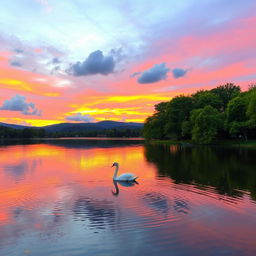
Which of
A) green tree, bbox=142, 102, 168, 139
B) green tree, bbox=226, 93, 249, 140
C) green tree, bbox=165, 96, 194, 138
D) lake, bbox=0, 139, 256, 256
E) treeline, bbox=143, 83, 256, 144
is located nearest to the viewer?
lake, bbox=0, 139, 256, 256

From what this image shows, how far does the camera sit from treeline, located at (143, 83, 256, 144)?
237 ft

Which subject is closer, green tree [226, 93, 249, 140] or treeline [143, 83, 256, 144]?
treeline [143, 83, 256, 144]

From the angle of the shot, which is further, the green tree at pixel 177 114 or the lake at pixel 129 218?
the green tree at pixel 177 114

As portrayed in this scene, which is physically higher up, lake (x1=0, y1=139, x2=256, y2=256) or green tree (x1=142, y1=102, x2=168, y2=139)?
green tree (x1=142, y1=102, x2=168, y2=139)

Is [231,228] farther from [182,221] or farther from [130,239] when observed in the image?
[130,239]

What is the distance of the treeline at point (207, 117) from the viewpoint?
72.3 meters

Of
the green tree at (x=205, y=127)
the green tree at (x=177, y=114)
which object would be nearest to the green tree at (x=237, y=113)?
the green tree at (x=205, y=127)

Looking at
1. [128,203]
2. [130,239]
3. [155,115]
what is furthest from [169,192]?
[155,115]

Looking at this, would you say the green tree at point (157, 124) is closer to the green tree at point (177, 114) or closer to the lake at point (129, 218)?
the green tree at point (177, 114)

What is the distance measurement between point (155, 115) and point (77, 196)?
95173mm

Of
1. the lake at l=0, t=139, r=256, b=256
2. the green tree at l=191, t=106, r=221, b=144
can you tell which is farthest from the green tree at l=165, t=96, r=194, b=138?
the lake at l=0, t=139, r=256, b=256

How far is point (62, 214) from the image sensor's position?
498 inches

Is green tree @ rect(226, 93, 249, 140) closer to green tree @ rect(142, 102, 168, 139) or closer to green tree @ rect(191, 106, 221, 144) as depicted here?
green tree @ rect(191, 106, 221, 144)

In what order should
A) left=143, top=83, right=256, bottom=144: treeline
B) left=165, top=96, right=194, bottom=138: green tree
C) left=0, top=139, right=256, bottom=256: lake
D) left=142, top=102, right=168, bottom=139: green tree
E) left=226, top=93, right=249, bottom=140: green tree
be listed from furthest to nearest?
1. left=142, top=102, right=168, bottom=139: green tree
2. left=165, top=96, right=194, bottom=138: green tree
3. left=226, top=93, right=249, bottom=140: green tree
4. left=143, top=83, right=256, bottom=144: treeline
5. left=0, top=139, right=256, bottom=256: lake
